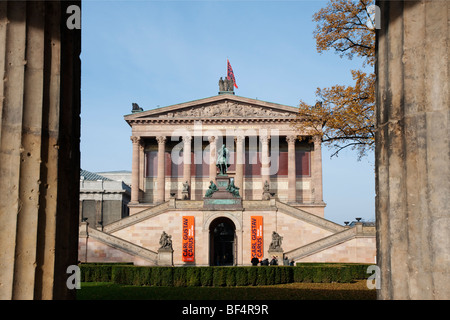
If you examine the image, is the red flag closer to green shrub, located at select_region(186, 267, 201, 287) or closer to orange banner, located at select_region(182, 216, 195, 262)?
orange banner, located at select_region(182, 216, 195, 262)

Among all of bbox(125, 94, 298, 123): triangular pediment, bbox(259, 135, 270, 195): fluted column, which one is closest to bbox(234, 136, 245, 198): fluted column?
bbox(259, 135, 270, 195): fluted column

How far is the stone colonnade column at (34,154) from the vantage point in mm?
5539

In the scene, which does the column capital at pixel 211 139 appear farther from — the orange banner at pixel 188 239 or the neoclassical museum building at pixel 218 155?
the orange banner at pixel 188 239

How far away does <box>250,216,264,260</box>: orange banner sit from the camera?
43750mm

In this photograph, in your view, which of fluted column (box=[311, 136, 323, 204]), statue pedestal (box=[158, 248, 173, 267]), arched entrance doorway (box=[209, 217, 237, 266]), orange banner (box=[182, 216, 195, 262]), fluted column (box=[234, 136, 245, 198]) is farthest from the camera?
fluted column (box=[234, 136, 245, 198])

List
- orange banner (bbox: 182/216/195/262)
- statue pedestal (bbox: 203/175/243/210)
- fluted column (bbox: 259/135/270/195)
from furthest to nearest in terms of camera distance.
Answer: fluted column (bbox: 259/135/270/195)
orange banner (bbox: 182/216/195/262)
statue pedestal (bbox: 203/175/243/210)

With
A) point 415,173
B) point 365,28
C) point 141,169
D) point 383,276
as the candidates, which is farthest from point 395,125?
point 141,169

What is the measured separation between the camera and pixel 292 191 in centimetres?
6000

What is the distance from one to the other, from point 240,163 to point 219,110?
6.71 meters

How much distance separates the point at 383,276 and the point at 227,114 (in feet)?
184

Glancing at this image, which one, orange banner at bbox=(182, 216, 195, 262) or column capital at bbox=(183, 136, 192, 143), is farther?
column capital at bbox=(183, 136, 192, 143)

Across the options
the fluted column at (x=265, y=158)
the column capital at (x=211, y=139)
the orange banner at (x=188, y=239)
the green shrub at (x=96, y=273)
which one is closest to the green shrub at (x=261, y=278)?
the green shrub at (x=96, y=273)

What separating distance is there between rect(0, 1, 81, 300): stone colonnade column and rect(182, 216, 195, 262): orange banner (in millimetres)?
38518
